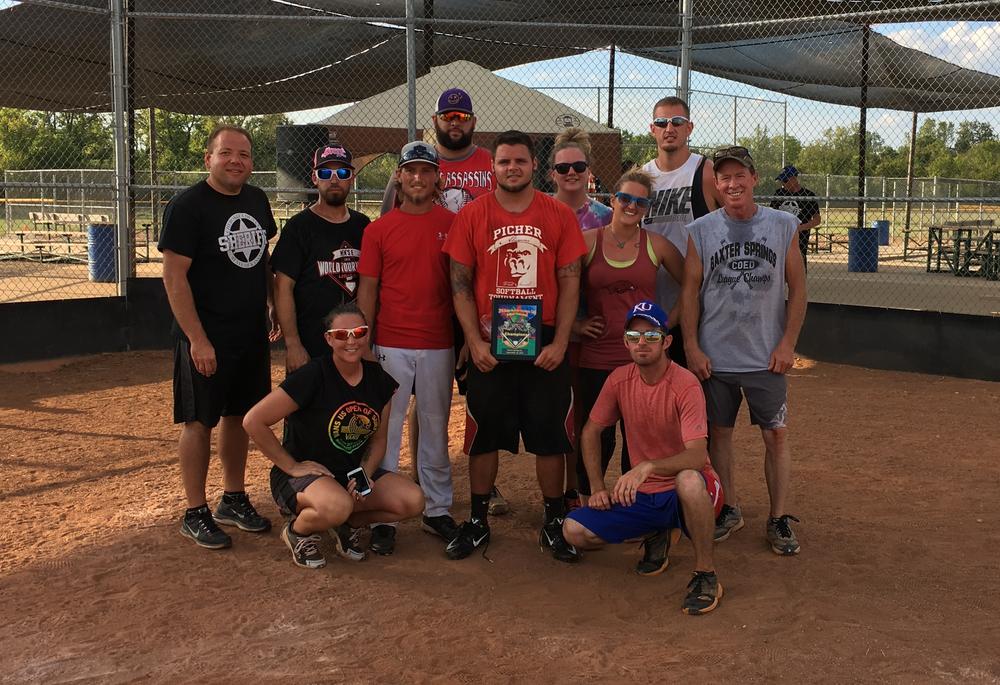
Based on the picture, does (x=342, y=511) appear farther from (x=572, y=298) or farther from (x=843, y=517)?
(x=843, y=517)

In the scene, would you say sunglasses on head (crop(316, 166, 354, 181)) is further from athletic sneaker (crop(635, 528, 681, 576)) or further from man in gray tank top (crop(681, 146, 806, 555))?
athletic sneaker (crop(635, 528, 681, 576))

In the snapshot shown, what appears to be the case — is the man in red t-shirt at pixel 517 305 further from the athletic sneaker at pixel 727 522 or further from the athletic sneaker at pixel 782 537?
the athletic sneaker at pixel 782 537

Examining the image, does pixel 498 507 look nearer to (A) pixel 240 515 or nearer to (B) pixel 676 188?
(A) pixel 240 515

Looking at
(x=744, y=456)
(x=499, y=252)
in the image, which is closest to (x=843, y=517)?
(x=744, y=456)

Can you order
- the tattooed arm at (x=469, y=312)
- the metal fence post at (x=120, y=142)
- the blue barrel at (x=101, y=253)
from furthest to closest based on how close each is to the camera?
1. the blue barrel at (x=101, y=253)
2. the metal fence post at (x=120, y=142)
3. the tattooed arm at (x=469, y=312)

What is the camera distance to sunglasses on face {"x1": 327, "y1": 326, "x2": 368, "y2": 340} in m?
4.27

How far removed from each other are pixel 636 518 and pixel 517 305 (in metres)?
1.09

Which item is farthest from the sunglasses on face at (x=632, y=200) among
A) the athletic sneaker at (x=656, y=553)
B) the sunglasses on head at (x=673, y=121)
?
the athletic sneaker at (x=656, y=553)

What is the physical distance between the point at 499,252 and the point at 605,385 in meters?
0.78

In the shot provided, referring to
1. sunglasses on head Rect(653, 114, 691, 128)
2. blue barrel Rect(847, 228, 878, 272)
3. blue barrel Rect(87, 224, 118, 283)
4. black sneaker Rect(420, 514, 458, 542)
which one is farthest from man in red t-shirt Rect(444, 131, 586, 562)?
blue barrel Rect(847, 228, 878, 272)

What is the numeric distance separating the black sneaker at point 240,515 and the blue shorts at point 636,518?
166 centimetres

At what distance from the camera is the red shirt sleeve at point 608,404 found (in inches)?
170

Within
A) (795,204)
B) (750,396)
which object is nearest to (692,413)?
(750,396)

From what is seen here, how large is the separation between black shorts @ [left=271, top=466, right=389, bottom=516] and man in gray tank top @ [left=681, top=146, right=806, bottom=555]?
5.65 feet
